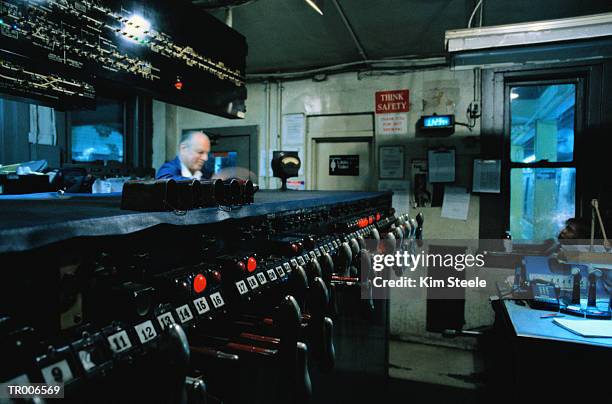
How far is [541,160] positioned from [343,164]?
2066 millimetres

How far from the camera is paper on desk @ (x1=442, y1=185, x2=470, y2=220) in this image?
421cm

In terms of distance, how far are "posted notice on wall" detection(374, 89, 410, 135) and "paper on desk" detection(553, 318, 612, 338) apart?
2778 millimetres

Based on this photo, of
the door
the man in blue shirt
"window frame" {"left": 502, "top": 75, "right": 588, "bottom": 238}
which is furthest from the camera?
the door

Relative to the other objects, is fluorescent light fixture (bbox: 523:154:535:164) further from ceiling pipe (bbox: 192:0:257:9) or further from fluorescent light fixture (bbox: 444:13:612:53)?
ceiling pipe (bbox: 192:0:257:9)

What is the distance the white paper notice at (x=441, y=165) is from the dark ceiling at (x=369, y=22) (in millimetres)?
1043

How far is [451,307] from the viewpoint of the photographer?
429 centimetres

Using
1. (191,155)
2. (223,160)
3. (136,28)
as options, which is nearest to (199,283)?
(136,28)

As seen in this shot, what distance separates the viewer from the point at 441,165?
426 centimetres

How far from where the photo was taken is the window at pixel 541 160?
398 centimetres

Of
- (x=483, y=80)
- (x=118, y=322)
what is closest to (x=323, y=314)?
(x=118, y=322)

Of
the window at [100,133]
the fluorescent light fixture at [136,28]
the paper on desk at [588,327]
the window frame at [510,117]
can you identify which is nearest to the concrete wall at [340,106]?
the window frame at [510,117]

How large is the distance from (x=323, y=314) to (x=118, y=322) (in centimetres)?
64

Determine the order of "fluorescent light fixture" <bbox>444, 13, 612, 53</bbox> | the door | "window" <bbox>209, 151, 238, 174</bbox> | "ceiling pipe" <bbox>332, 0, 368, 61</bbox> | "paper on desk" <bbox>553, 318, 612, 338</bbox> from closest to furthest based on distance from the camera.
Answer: "paper on desk" <bbox>553, 318, 612, 338</bbox>
"fluorescent light fixture" <bbox>444, 13, 612, 53</bbox>
"ceiling pipe" <bbox>332, 0, 368, 61</bbox>
the door
"window" <bbox>209, 151, 238, 174</bbox>

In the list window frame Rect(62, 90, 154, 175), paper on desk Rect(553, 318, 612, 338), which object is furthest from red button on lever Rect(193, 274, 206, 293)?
window frame Rect(62, 90, 154, 175)
